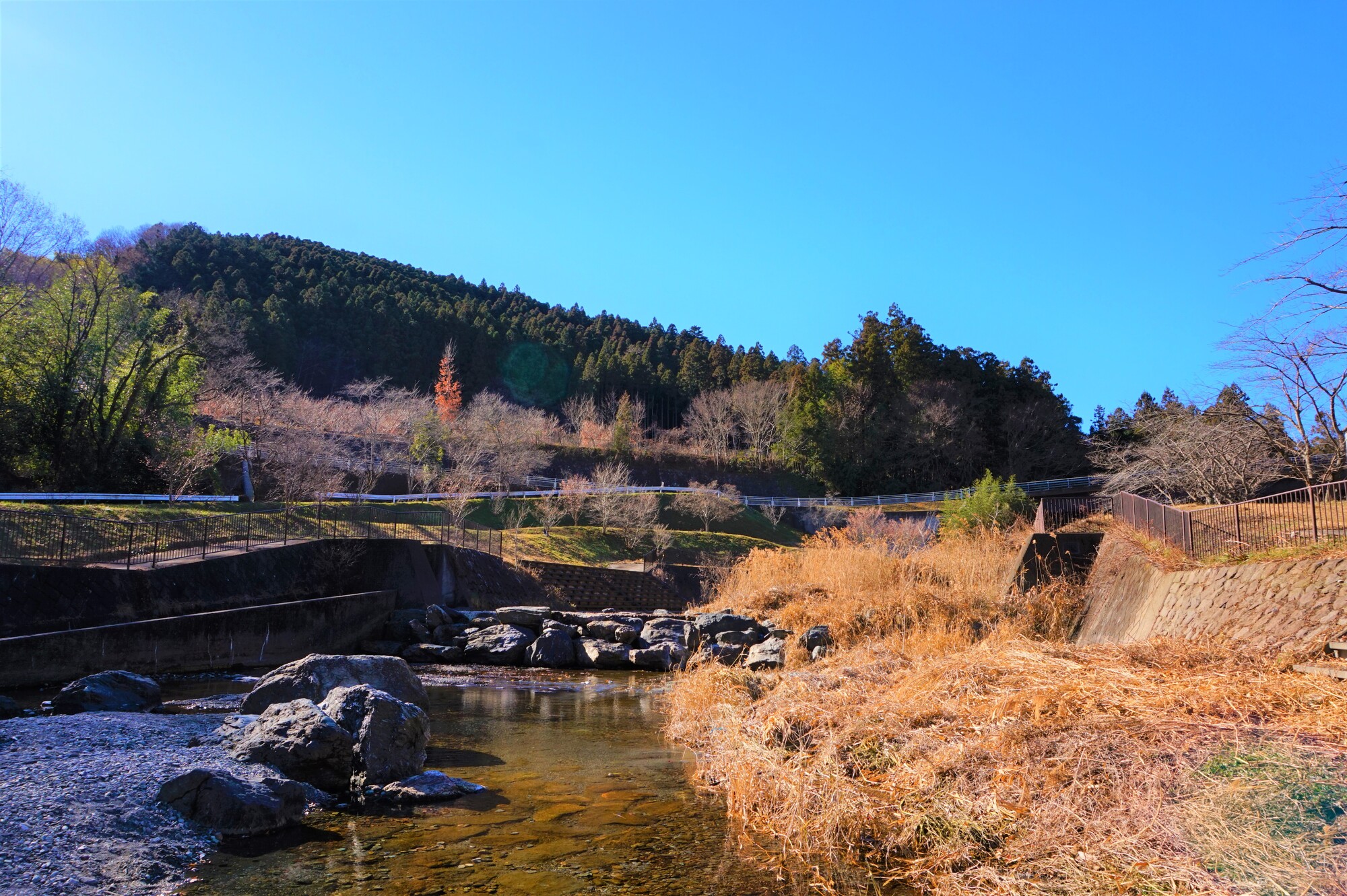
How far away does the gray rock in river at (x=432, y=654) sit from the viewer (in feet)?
65.2

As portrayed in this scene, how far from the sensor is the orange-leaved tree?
62122 mm

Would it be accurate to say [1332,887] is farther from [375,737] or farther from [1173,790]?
[375,737]

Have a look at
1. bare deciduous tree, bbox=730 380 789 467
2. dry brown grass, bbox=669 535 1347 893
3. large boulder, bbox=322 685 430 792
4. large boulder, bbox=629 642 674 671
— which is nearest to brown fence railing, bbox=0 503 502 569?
large boulder, bbox=629 642 674 671

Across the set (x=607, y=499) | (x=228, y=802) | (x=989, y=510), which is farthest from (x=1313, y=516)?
(x=607, y=499)

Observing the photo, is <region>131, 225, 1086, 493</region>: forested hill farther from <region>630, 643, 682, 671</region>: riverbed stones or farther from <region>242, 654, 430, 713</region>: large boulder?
<region>242, 654, 430, 713</region>: large boulder

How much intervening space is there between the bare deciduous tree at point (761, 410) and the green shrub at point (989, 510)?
3817 centimetres

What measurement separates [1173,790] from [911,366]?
223 ft

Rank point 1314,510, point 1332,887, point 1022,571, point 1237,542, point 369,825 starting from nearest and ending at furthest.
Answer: point 1332,887 < point 369,825 < point 1314,510 < point 1237,542 < point 1022,571

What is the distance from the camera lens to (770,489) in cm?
6712

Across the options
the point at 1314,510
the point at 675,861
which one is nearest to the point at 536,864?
the point at 675,861

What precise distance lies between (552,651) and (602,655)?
4.05 ft

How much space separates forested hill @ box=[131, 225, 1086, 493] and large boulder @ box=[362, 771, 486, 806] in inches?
2175

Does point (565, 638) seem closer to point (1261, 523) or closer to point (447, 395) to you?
point (1261, 523)

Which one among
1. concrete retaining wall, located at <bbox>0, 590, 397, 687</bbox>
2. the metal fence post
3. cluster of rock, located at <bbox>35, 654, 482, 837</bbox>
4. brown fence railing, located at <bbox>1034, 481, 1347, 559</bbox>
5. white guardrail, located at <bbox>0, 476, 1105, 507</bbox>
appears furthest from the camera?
white guardrail, located at <bbox>0, 476, 1105, 507</bbox>
